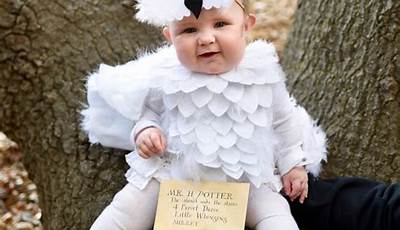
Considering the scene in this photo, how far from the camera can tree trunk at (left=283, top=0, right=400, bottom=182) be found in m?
1.79

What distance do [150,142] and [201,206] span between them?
0.15 m

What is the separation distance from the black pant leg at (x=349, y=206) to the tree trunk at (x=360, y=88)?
16 centimetres

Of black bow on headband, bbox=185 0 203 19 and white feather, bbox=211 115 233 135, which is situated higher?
black bow on headband, bbox=185 0 203 19

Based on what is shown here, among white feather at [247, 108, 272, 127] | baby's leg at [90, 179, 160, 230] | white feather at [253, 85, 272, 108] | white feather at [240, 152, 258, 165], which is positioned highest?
white feather at [253, 85, 272, 108]

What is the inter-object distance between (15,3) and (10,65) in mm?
146

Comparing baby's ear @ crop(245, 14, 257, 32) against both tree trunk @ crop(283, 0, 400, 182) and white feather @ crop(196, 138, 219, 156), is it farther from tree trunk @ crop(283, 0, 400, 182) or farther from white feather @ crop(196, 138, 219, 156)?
tree trunk @ crop(283, 0, 400, 182)

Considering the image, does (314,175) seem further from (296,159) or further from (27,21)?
(27,21)

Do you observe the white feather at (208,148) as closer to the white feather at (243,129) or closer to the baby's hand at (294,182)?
the white feather at (243,129)

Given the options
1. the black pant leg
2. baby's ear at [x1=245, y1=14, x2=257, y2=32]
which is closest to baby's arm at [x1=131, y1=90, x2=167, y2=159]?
baby's ear at [x1=245, y1=14, x2=257, y2=32]

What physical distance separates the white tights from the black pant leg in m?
0.12

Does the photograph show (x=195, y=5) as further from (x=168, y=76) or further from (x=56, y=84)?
(x=56, y=84)

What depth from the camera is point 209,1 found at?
143 centimetres

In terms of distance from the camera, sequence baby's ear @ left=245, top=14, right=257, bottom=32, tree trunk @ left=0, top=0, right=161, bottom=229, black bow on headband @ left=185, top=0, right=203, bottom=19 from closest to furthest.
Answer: black bow on headband @ left=185, top=0, right=203, bottom=19 < baby's ear @ left=245, top=14, right=257, bottom=32 < tree trunk @ left=0, top=0, right=161, bottom=229

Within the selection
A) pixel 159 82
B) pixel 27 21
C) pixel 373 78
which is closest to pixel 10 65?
pixel 27 21
